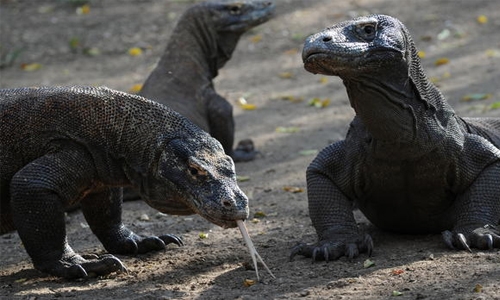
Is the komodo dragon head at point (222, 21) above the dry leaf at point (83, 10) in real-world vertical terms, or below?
above

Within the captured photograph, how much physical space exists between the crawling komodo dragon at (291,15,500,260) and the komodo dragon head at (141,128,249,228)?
711 millimetres

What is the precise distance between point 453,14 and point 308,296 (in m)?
9.73

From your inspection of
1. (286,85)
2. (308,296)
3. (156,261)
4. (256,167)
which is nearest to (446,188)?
(308,296)

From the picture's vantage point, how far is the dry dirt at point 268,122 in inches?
213

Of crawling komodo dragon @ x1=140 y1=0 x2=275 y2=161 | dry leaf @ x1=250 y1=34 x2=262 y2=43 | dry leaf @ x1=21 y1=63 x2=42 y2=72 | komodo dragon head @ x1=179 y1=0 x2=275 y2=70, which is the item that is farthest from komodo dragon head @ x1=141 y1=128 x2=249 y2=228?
dry leaf @ x1=250 y1=34 x2=262 y2=43

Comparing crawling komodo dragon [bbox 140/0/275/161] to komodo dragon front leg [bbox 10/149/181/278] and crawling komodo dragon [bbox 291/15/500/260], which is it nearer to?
crawling komodo dragon [bbox 291/15/500/260]

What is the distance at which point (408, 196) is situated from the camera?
609cm

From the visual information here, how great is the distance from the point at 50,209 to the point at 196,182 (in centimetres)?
89

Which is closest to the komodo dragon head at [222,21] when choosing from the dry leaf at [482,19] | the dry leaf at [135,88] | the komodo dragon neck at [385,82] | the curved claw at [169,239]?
the dry leaf at [135,88]

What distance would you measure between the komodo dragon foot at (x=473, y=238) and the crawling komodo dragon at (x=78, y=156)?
1.38m

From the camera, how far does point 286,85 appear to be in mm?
12172

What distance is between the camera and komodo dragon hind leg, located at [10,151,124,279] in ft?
18.7

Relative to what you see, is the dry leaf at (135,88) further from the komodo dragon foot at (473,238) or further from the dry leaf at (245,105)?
the komodo dragon foot at (473,238)

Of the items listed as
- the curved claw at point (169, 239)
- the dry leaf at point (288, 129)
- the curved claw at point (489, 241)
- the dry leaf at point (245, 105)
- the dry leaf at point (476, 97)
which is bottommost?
the dry leaf at point (245, 105)
